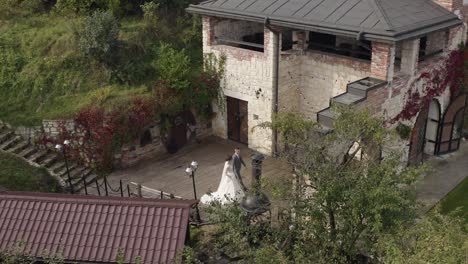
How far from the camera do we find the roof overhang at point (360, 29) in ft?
46.7

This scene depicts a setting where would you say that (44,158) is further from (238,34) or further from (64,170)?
(238,34)

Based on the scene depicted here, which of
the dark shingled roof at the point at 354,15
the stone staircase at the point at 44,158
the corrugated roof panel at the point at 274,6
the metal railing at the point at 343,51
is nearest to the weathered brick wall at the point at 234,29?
the dark shingled roof at the point at 354,15

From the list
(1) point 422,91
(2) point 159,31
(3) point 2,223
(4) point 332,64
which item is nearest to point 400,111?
(1) point 422,91

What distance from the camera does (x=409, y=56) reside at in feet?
51.9

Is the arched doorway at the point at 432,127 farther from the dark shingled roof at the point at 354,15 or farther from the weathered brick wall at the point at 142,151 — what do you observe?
the weathered brick wall at the point at 142,151

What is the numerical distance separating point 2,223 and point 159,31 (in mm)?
11767

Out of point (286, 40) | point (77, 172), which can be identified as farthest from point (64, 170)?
point (286, 40)

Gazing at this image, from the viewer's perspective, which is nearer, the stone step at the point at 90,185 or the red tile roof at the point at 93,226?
the red tile roof at the point at 93,226

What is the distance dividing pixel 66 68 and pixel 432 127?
13.2 meters

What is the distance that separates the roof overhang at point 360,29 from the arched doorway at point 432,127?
9.70ft

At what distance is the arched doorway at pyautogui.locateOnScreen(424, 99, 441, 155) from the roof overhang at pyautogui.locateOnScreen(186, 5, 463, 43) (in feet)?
9.70

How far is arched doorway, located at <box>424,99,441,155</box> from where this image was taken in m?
17.9

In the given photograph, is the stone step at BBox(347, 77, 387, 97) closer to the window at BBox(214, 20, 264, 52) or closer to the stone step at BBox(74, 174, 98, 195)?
the window at BBox(214, 20, 264, 52)

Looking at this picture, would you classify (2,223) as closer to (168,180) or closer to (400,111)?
(168,180)
